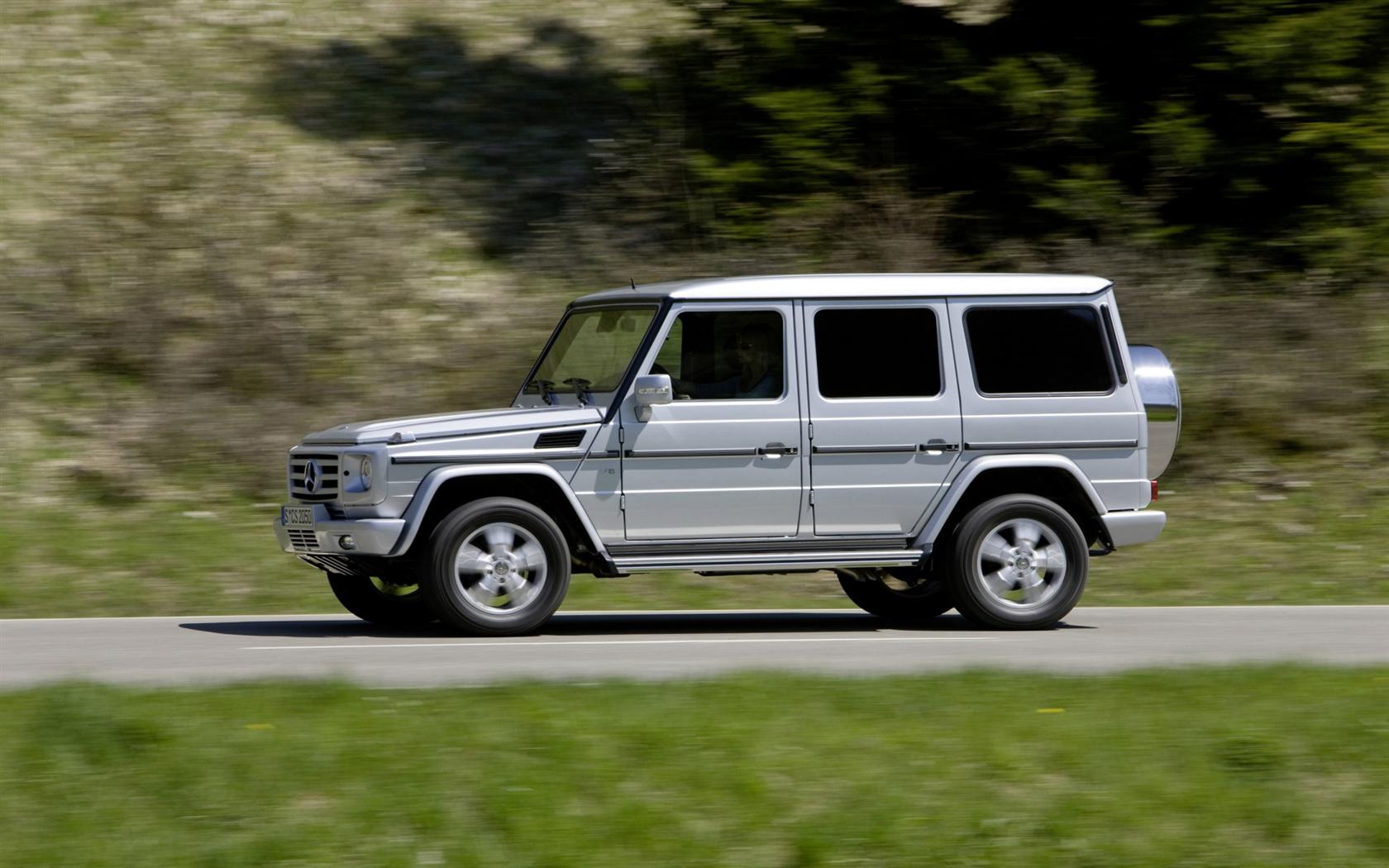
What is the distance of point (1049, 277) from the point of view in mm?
11305

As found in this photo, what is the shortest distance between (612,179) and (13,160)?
730 centimetres

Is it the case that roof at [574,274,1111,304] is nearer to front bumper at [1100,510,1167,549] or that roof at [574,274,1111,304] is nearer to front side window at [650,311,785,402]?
front side window at [650,311,785,402]

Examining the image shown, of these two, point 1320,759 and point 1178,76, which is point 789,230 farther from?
point 1320,759

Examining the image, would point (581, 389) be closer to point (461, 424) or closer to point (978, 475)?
point (461, 424)

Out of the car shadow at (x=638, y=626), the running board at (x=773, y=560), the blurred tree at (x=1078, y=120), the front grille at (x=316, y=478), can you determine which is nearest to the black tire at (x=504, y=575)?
the car shadow at (x=638, y=626)

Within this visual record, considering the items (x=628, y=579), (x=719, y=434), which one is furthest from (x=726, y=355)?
(x=628, y=579)

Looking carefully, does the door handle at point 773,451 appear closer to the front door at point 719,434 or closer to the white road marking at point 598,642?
the front door at point 719,434

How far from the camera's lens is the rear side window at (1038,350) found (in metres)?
11.1

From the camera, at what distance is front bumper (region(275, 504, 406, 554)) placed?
401 inches

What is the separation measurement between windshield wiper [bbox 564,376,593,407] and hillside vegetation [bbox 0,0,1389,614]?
4.33 m

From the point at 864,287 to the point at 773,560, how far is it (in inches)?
67.9

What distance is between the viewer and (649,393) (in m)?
10.4

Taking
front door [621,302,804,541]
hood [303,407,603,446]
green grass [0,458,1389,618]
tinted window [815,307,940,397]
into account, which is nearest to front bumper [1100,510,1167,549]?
tinted window [815,307,940,397]

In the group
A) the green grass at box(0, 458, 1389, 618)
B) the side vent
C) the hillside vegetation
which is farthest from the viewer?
the hillside vegetation
